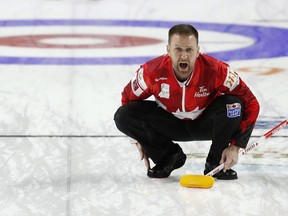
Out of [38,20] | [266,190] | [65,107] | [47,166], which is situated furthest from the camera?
[38,20]

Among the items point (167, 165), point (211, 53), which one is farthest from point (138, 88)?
point (211, 53)

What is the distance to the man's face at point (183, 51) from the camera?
2541 millimetres

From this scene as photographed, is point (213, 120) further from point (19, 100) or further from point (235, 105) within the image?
point (19, 100)

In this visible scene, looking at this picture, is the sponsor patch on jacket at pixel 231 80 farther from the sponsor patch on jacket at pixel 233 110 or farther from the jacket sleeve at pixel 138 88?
the jacket sleeve at pixel 138 88

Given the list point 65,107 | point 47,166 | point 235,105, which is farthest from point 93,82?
point 235,105

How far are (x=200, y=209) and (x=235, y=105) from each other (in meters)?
0.41

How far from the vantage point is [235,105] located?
2.66 m

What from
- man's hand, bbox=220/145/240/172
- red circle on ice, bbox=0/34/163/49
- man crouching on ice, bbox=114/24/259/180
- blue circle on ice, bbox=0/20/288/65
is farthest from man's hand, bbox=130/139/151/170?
red circle on ice, bbox=0/34/163/49

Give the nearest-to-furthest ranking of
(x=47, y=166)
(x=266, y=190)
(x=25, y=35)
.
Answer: (x=266, y=190) → (x=47, y=166) → (x=25, y=35)

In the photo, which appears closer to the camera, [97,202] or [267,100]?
[97,202]

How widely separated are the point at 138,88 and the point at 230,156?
380 mm

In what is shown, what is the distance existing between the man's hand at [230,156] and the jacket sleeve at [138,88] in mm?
324

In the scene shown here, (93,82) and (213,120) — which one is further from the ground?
(213,120)

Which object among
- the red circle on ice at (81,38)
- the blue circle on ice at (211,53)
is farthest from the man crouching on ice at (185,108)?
the red circle on ice at (81,38)
